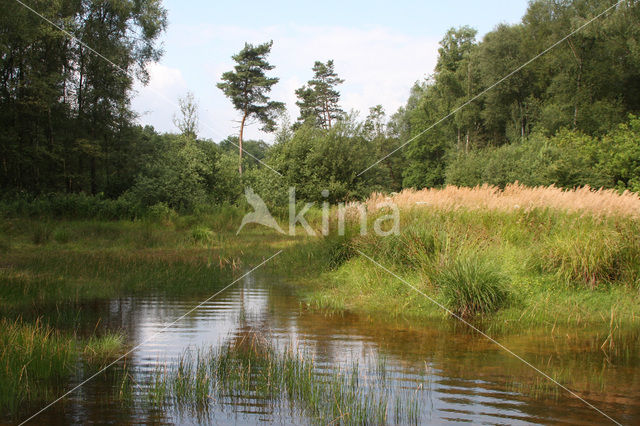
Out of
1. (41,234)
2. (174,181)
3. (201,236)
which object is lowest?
(201,236)

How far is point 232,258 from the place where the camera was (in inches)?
558

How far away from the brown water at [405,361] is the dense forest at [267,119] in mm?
15039

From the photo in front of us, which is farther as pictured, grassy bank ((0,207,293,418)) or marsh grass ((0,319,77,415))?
grassy bank ((0,207,293,418))

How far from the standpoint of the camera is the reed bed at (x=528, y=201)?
9742 mm

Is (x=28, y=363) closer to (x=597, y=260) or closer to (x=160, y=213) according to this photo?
(x=597, y=260)

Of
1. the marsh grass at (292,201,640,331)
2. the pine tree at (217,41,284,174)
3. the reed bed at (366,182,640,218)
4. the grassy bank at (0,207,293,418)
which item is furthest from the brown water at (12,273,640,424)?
the pine tree at (217,41,284,174)

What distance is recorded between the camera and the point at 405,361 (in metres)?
5.43

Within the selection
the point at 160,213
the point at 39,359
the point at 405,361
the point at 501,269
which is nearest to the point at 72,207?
the point at 160,213

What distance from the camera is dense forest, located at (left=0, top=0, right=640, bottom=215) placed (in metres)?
23.5

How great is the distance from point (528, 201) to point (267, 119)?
3451 centimetres

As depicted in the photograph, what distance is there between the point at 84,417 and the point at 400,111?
213 feet

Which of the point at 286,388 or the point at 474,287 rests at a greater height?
the point at 474,287

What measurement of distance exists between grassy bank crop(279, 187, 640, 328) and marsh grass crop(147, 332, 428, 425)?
9.86ft

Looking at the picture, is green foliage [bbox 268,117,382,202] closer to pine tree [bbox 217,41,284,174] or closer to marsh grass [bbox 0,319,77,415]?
pine tree [bbox 217,41,284,174]
